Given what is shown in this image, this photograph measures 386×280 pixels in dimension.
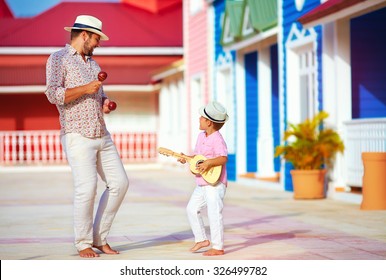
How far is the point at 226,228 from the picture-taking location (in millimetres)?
11492

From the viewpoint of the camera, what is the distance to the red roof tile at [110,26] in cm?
3453

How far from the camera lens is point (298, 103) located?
1800 centimetres

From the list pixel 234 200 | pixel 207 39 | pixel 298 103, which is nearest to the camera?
pixel 234 200

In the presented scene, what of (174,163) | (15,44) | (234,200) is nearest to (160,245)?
(234,200)

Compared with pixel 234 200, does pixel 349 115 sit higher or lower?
higher

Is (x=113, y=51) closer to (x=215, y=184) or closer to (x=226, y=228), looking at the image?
(x=226, y=228)

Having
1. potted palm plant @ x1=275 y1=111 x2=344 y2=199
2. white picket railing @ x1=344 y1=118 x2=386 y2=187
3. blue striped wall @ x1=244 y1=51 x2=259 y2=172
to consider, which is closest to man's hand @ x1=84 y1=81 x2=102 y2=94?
white picket railing @ x1=344 y1=118 x2=386 y2=187

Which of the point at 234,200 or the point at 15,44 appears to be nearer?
the point at 234,200

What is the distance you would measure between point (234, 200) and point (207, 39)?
30.6 ft

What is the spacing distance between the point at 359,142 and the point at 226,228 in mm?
4232

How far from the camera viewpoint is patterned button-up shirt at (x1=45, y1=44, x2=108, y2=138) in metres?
8.55

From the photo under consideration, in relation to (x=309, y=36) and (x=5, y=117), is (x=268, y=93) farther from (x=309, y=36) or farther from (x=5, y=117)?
(x=5, y=117)

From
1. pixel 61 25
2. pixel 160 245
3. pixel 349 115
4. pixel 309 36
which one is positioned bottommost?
pixel 160 245

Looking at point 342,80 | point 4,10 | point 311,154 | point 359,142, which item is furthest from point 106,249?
point 4,10
